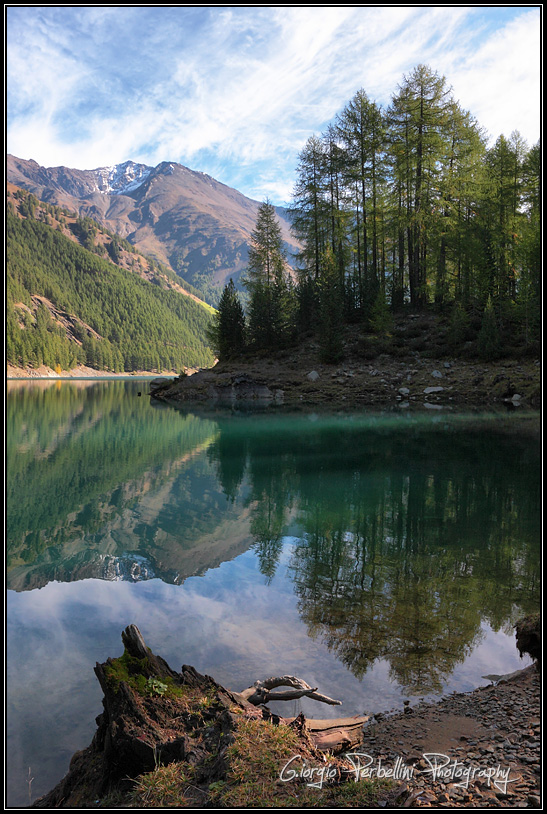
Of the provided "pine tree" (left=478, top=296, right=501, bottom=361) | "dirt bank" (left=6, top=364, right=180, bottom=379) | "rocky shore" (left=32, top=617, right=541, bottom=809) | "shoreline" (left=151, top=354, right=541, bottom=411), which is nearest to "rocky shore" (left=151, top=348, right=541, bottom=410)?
"shoreline" (left=151, top=354, right=541, bottom=411)

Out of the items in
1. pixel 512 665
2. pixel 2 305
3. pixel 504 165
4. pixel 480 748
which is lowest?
pixel 512 665

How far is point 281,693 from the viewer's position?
439 cm

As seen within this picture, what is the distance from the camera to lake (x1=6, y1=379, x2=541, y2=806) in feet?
16.1

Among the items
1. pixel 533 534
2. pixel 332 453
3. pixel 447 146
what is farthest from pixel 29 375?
pixel 533 534

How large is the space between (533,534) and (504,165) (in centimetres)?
4007

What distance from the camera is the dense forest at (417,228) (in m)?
35.1

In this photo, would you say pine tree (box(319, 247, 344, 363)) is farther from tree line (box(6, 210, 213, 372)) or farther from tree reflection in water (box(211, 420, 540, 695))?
tree line (box(6, 210, 213, 372))

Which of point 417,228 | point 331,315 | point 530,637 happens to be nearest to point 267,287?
point 331,315

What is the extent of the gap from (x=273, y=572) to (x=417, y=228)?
37.3 m

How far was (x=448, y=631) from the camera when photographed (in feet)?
18.9

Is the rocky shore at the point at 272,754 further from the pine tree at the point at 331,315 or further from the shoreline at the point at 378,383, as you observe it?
the pine tree at the point at 331,315

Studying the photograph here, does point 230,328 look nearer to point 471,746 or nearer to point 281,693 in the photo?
point 281,693

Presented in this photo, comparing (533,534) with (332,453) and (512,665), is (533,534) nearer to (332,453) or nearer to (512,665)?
(512,665)

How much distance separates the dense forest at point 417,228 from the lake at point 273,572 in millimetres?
19828
